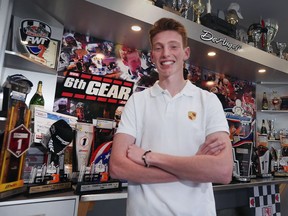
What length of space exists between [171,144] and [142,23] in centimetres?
118

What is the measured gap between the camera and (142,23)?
1870mm

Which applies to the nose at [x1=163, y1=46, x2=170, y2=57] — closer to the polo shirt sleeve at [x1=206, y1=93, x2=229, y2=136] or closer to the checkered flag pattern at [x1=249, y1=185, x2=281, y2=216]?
the polo shirt sleeve at [x1=206, y1=93, x2=229, y2=136]

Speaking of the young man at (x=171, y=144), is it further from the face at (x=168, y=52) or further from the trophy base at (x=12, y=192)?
the trophy base at (x=12, y=192)

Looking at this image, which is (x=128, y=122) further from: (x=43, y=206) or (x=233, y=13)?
(x=233, y=13)

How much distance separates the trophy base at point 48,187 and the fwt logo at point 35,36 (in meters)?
0.95

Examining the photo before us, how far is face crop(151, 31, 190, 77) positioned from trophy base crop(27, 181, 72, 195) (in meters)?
0.95

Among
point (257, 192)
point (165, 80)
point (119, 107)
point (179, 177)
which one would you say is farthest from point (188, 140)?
point (257, 192)

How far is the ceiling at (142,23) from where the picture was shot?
173cm

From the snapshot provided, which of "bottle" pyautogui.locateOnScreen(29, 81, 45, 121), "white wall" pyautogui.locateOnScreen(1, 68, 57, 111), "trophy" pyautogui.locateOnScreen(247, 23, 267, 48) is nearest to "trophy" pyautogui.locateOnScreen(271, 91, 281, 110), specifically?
"trophy" pyautogui.locateOnScreen(247, 23, 267, 48)

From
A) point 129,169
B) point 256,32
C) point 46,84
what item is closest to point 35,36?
point 46,84

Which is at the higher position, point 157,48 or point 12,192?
point 157,48

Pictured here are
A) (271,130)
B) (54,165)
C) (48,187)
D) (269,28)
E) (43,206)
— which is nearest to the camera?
(43,206)

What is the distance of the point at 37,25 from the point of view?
175 centimetres

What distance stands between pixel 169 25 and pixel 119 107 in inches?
49.6
